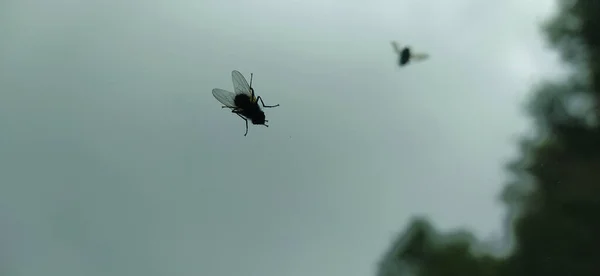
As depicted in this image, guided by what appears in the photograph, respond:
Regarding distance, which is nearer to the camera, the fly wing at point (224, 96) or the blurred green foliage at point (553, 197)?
the fly wing at point (224, 96)

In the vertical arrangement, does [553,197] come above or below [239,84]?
above

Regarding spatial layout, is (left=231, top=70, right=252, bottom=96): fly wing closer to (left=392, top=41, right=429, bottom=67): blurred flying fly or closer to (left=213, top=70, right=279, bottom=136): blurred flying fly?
(left=213, top=70, right=279, bottom=136): blurred flying fly

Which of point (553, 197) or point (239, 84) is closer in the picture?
point (239, 84)

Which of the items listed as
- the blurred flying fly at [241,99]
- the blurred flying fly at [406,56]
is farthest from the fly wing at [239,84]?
the blurred flying fly at [406,56]

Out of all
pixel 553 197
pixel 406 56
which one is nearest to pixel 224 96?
pixel 406 56

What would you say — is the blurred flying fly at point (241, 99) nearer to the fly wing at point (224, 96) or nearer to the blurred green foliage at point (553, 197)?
the fly wing at point (224, 96)

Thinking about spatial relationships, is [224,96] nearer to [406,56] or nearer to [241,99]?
[241,99]

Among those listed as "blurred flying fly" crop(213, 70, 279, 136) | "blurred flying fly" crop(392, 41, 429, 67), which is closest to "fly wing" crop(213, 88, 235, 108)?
"blurred flying fly" crop(213, 70, 279, 136)
